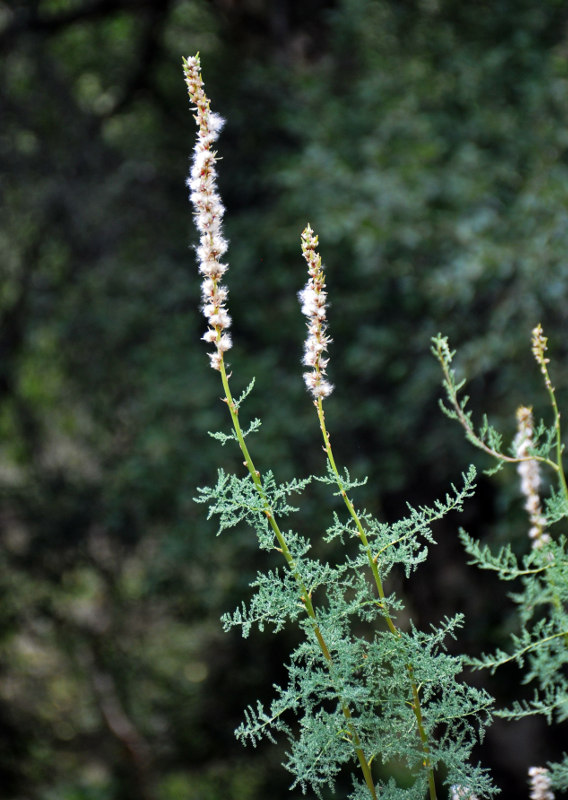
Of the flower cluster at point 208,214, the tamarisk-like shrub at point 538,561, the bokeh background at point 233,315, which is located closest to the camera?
the flower cluster at point 208,214

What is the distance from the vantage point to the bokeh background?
321 centimetres

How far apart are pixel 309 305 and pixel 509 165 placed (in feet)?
8.73

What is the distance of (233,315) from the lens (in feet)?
12.7

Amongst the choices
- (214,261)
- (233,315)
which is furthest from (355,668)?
(233,315)

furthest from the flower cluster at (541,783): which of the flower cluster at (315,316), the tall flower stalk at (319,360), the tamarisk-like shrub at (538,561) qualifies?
the flower cluster at (315,316)

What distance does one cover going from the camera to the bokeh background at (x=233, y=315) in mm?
3213

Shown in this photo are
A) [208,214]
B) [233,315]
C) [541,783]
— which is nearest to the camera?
[208,214]

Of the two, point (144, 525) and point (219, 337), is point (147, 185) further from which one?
point (219, 337)

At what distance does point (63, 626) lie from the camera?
406 cm

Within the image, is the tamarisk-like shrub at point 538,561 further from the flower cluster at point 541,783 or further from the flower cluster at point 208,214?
the flower cluster at point 208,214

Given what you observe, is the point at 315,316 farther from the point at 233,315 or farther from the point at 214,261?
the point at 233,315

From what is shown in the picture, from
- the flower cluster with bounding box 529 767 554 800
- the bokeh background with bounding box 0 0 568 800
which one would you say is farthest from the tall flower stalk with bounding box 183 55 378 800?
the bokeh background with bounding box 0 0 568 800

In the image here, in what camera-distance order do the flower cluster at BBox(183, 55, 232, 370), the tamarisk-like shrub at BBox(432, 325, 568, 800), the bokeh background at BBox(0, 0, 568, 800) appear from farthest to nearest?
1. the bokeh background at BBox(0, 0, 568, 800)
2. the tamarisk-like shrub at BBox(432, 325, 568, 800)
3. the flower cluster at BBox(183, 55, 232, 370)

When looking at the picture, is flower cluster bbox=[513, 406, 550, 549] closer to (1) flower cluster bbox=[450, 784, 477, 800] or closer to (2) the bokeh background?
(1) flower cluster bbox=[450, 784, 477, 800]
